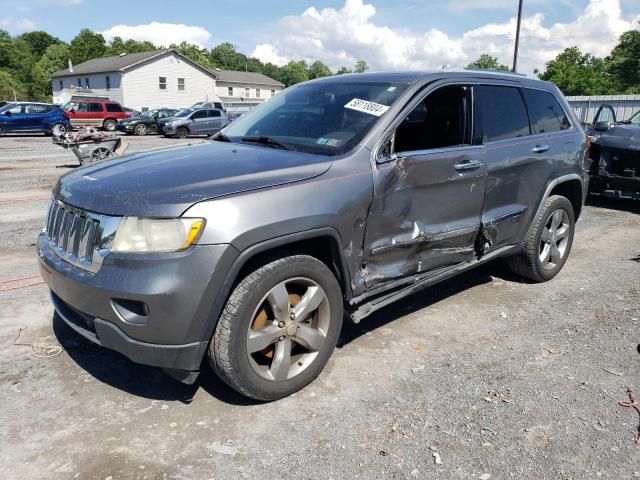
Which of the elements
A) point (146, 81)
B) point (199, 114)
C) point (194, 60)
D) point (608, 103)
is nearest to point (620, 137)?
point (608, 103)

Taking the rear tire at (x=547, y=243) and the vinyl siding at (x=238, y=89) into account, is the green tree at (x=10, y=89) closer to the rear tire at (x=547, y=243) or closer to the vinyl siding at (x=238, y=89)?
the vinyl siding at (x=238, y=89)

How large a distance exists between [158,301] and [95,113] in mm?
30506

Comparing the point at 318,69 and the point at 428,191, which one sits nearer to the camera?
the point at 428,191

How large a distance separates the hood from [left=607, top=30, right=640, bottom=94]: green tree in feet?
206

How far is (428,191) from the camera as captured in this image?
3.49m

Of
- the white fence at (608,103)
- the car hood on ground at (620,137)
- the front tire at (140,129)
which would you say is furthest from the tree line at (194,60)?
the car hood on ground at (620,137)

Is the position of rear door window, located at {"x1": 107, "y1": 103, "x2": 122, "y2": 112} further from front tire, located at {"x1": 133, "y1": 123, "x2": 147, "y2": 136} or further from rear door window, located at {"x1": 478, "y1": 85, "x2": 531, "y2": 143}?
rear door window, located at {"x1": 478, "y1": 85, "x2": 531, "y2": 143}

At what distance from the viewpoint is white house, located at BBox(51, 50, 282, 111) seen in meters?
45.5

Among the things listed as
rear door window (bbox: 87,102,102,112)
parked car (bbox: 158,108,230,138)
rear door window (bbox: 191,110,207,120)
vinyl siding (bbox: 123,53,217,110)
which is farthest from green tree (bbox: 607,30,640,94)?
rear door window (bbox: 87,102,102,112)

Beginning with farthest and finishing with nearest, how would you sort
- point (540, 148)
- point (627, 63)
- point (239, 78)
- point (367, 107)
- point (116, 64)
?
1. point (239, 78)
2. point (627, 63)
3. point (116, 64)
4. point (540, 148)
5. point (367, 107)

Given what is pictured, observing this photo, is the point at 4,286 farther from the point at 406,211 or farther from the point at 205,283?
the point at 406,211

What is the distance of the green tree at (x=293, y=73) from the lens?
426ft

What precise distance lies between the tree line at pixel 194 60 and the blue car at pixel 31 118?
2366 centimetres

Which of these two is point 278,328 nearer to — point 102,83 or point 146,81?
point 146,81
